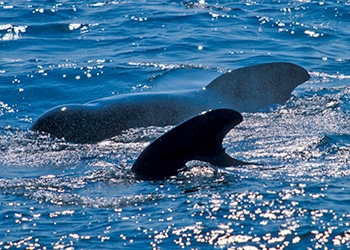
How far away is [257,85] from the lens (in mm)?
11539

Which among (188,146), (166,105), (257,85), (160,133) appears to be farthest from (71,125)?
(257,85)

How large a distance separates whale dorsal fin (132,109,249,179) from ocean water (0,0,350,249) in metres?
0.14

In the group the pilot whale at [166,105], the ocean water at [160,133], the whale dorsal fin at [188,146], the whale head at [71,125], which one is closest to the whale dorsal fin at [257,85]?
the pilot whale at [166,105]

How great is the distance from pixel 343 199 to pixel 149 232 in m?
1.96

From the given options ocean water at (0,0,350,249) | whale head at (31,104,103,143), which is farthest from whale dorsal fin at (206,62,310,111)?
whale head at (31,104,103,143)

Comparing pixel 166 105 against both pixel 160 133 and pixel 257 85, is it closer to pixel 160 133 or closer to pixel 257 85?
pixel 160 133

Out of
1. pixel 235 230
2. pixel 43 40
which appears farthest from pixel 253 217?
pixel 43 40

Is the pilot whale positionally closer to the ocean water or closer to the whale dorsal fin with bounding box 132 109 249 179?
the ocean water

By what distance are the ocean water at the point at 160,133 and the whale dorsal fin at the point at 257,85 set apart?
8.1 inches

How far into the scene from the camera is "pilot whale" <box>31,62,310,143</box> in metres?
10.3

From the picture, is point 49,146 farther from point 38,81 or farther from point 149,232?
point 38,81

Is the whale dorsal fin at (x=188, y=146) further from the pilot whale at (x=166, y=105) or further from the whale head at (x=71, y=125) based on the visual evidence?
the pilot whale at (x=166, y=105)

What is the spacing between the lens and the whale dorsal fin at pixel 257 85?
11398 millimetres

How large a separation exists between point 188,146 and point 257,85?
369 cm
